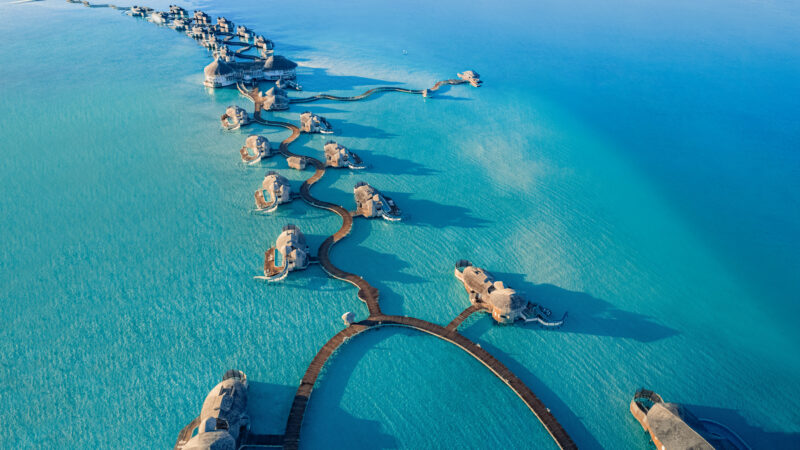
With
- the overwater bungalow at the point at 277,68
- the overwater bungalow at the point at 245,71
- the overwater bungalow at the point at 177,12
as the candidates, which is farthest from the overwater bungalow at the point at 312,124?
the overwater bungalow at the point at 177,12

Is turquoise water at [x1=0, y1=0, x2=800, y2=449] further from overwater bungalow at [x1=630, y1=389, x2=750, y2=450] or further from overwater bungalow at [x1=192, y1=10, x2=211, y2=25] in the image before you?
overwater bungalow at [x1=192, y1=10, x2=211, y2=25]

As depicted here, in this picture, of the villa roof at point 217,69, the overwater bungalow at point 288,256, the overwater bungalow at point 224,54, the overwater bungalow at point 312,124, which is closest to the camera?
the overwater bungalow at point 288,256

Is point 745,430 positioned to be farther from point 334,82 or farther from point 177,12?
point 177,12

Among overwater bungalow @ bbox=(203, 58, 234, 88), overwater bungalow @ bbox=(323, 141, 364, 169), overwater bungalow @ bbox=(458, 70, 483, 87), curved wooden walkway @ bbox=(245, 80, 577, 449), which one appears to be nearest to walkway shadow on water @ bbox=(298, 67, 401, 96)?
overwater bungalow @ bbox=(203, 58, 234, 88)

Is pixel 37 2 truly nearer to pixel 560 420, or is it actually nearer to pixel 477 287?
pixel 477 287

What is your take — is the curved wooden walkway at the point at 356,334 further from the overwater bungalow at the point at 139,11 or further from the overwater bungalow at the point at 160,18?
the overwater bungalow at the point at 139,11

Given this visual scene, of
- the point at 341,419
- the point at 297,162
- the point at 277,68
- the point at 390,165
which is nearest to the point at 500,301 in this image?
the point at 341,419

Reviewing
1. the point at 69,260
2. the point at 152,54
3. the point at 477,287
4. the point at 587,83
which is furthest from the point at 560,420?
the point at 152,54
